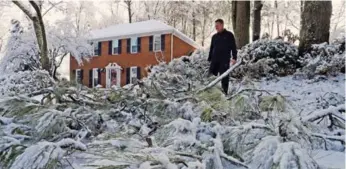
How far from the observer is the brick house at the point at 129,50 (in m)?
27.0

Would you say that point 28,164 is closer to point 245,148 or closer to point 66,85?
point 245,148

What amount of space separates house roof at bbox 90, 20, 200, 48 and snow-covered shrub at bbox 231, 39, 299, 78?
17.4 metres

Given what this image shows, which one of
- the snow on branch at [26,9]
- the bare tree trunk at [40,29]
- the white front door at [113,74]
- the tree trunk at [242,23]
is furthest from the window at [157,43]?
the tree trunk at [242,23]

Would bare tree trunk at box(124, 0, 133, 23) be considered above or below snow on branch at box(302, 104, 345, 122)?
above

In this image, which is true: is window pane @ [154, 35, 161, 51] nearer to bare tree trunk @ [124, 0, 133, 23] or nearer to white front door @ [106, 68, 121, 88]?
white front door @ [106, 68, 121, 88]

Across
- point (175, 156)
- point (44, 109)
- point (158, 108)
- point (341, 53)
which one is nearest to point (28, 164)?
point (175, 156)

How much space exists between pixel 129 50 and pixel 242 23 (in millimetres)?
16811

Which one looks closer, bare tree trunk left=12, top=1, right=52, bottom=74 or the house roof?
bare tree trunk left=12, top=1, right=52, bottom=74

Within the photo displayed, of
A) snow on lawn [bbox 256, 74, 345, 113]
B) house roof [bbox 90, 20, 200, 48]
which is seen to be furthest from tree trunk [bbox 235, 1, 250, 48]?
house roof [bbox 90, 20, 200, 48]

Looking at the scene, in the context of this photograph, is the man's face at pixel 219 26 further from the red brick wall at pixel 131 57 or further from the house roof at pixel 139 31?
the house roof at pixel 139 31

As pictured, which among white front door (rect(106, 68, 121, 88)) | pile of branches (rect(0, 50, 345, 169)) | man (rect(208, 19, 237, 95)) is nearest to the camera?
pile of branches (rect(0, 50, 345, 169))

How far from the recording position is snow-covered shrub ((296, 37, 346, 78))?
8.26 meters

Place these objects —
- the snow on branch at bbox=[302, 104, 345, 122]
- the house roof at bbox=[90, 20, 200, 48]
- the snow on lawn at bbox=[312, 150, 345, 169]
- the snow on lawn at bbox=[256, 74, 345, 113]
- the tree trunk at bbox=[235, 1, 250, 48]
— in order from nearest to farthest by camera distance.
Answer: the snow on lawn at bbox=[312, 150, 345, 169] → the snow on branch at bbox=[302, 104, 345, 122] → the snow on lawn at bbox=[256, 74, 345, 113] → the tree trunk at bbox=[235, 1, 250, 48] → the house roof at bbox=[90, 20, 200, 48]

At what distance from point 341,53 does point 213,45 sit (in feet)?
10.1
